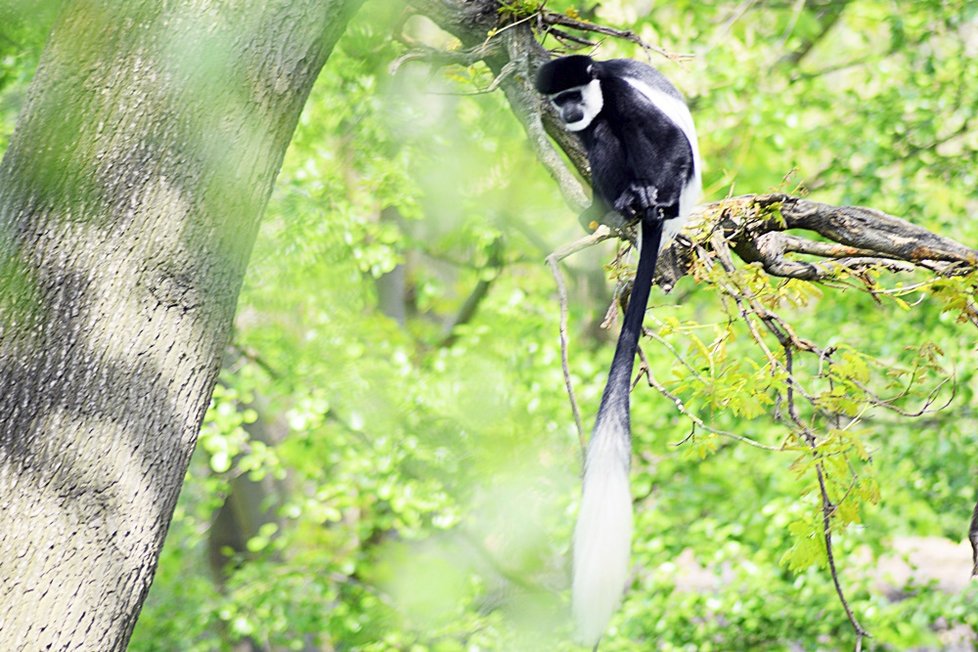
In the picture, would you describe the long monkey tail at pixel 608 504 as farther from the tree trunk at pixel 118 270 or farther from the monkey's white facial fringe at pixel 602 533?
the tree trunk at pixel 118 270

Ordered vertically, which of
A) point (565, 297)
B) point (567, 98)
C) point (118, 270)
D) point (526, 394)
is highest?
point (118, 270)

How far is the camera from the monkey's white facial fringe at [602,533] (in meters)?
1.62

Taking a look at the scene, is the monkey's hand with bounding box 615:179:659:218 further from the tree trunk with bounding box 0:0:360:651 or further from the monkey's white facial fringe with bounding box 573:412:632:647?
the tree trunk with bounding box 0:0:360:651

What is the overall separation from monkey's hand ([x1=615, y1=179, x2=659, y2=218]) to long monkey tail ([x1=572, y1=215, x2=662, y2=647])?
520 mm

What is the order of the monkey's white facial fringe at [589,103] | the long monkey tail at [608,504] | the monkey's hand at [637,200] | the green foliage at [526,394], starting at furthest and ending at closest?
the green foliage at [526,394], the monkey's white facial fringe at [589,103], the monkey's hand at [637,200], the long monkey tail at [608,504]

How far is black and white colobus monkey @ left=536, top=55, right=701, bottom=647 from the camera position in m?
1.90

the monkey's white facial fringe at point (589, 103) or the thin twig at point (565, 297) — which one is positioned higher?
the thin twig at point (565, 297)

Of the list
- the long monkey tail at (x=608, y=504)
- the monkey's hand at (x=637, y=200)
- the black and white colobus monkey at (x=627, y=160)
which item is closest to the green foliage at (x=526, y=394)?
the black and white colobus monkey at (x=627, y=160)

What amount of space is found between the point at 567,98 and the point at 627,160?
27 centimetres

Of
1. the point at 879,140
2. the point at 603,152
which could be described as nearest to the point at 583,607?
the point at 603,152

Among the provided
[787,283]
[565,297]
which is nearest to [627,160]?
[787,283]

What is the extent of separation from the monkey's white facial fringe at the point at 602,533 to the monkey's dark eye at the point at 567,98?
1.06 meters

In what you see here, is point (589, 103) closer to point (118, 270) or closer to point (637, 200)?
point (637, 200)

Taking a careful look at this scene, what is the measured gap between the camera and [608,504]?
5.79ft
